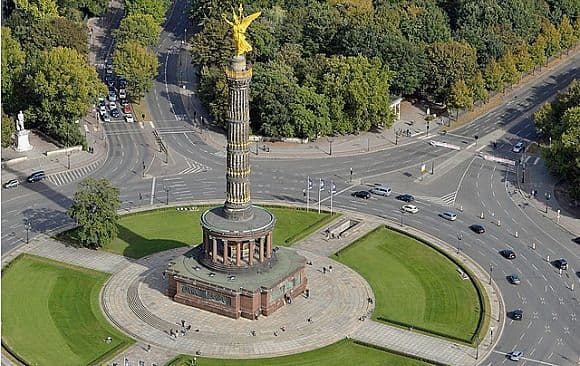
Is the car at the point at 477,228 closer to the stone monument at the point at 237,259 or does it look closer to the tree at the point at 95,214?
the stone monument at the point at 237,259

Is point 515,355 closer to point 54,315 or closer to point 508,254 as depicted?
point 508,254

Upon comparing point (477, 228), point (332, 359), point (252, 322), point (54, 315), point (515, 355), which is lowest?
point (332, 359)

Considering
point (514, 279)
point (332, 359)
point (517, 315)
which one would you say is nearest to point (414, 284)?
point (514, 279)

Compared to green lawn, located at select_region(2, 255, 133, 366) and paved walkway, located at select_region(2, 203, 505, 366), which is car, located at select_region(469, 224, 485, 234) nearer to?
paved walkway, located at select_region(2, 203, 505, 366)

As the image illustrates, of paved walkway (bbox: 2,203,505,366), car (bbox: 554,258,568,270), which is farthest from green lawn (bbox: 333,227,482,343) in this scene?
car (bbox: 554,258,568,270)

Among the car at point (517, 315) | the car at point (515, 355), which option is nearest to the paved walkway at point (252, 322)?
the car at point (517, 315)
